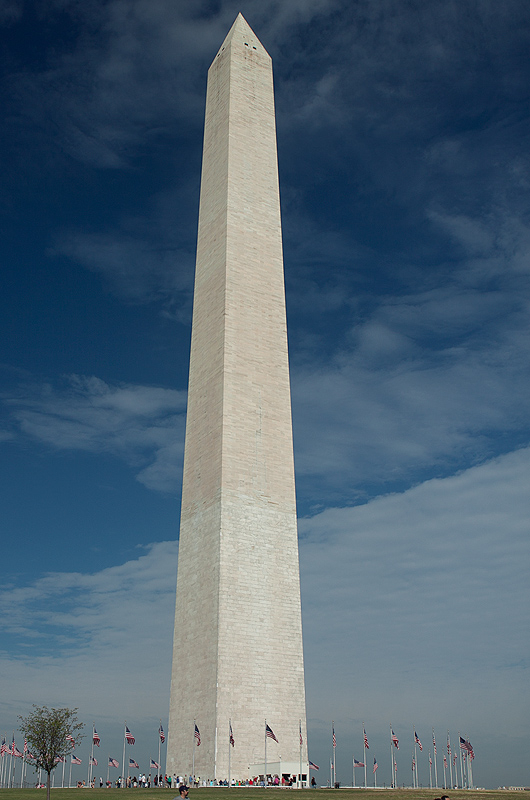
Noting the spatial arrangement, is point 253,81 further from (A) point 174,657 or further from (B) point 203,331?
(A) point 174,657

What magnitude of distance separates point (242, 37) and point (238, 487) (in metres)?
28.9

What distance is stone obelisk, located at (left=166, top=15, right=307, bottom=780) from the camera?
33938 mm

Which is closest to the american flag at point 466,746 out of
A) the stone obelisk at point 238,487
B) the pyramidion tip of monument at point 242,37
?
the stone obelisk at point 238,487

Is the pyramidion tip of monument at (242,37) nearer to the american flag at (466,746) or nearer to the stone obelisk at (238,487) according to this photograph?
the stone obelisk at (238,487)

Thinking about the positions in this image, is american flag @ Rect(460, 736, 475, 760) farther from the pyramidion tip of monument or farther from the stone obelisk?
the pyramidion tip of monument

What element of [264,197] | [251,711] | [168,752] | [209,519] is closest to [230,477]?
[209,519]

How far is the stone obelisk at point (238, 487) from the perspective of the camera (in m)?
33.9

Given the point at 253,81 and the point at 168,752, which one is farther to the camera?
the point at 253,81

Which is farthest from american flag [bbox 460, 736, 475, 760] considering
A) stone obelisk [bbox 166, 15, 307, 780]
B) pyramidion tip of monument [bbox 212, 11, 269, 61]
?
pyramidion tip of monument [bbox 212, 11, 269, 61]

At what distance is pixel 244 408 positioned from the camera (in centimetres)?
3878

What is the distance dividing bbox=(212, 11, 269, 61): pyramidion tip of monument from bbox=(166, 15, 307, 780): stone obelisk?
2348 mm

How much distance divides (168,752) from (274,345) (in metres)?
19.9

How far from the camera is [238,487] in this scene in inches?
1458

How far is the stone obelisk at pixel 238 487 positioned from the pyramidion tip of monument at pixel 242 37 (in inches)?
92.4
